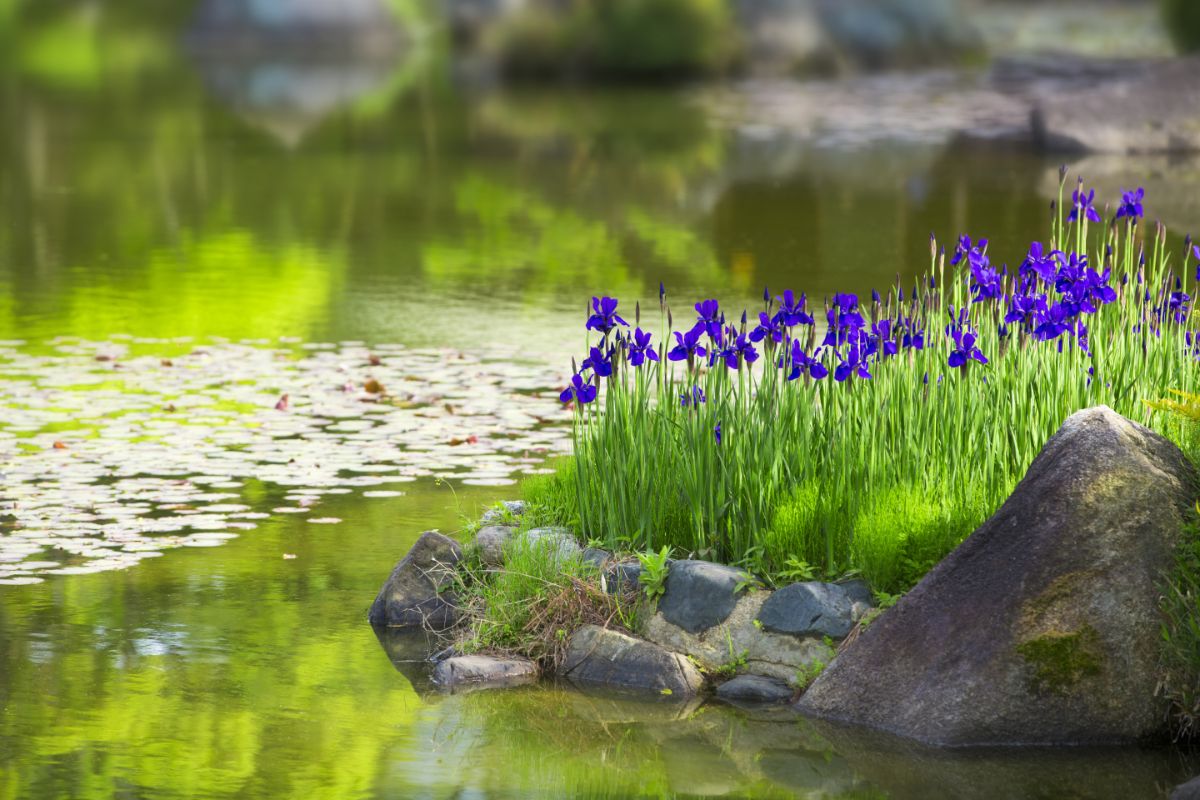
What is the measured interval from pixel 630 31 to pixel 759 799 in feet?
105

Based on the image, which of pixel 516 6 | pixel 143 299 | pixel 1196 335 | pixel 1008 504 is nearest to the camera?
→ pixel 1008 504

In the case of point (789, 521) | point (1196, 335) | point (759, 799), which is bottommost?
point (759, 799)

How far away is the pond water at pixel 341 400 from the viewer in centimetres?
650

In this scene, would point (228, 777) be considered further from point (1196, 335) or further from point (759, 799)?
point (1196, 335)

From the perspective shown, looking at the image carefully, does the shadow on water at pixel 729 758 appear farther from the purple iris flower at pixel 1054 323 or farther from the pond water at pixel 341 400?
the purple iris flower at pixel 1054 323

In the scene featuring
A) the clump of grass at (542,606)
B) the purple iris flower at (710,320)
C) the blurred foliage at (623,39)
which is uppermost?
the blurred foliage at (623,39)

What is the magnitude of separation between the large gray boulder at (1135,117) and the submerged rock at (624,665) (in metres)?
18.0

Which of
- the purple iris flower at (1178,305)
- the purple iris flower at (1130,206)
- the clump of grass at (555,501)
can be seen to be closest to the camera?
the clump of grass at (555,501)

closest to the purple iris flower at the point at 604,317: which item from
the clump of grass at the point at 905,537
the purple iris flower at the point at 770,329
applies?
the purple iris flower at the point at 770,329

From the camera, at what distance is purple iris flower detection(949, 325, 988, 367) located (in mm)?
7527

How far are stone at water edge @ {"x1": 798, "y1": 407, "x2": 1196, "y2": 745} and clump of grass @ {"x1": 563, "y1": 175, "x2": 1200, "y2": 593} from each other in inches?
22.4

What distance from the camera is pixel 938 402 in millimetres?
7637

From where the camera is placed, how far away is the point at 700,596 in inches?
286

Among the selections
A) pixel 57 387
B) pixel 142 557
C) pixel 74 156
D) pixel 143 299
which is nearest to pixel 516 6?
pixel 74 156
